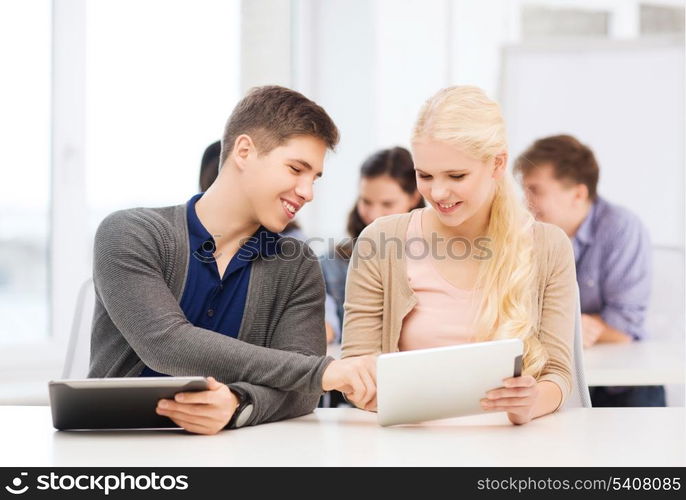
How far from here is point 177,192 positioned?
161 inches

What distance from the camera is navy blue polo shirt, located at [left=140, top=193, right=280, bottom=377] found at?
172cm

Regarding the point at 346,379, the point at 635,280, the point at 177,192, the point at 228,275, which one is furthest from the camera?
the point at 177,192

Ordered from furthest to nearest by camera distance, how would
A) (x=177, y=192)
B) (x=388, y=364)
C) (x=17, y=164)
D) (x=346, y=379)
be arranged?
(x=177, y=192)
(x=17, y=164)
(x=346, y=379)
(x=388, y=364)

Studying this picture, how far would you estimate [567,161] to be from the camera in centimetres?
323

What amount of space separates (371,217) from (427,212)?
141 centimetres

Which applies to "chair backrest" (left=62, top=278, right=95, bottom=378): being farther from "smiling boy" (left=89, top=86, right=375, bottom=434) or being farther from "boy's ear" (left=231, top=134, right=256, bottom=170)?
"boy's ear" (left=231, top=134, right=256, bottom=170)

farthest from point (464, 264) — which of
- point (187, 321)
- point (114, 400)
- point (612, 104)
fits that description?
point (612, 104)

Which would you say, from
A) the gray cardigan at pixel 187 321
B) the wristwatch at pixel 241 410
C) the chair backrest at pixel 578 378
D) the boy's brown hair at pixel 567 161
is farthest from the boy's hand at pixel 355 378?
the boy's brown hair at pixel 567 161

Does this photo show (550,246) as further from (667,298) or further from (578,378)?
(667,298)

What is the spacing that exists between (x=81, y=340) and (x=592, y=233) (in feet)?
6.15

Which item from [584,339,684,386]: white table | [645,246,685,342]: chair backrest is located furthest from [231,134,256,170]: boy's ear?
[645,246,685,342]: chair backrest

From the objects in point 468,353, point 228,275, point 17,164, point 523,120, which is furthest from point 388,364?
point 523,120

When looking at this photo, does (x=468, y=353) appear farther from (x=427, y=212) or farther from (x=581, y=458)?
(x=427, y=212)

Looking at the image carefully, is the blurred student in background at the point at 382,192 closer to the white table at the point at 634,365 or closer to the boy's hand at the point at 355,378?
the white table at the point at 634,365
